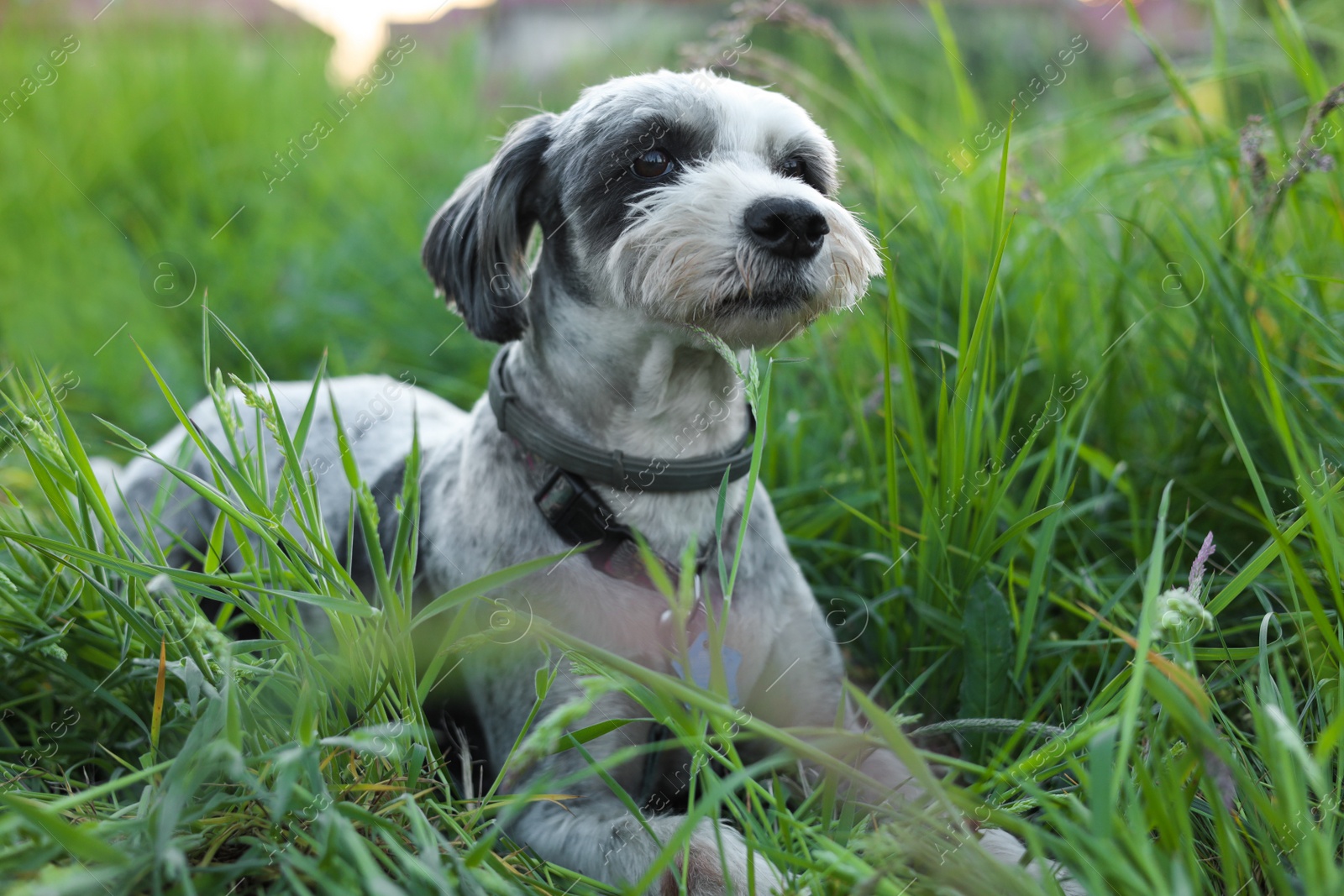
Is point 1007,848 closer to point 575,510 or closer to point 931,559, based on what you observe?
point 931,559

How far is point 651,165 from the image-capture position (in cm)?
241

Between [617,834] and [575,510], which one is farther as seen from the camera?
[575,510]

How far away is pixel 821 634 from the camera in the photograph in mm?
2535

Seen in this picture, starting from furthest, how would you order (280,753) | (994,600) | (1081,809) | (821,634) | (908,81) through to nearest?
1. (908,81)
2. (821,634)
3. (994,600)
4. (280,753)
5. (1081,809)

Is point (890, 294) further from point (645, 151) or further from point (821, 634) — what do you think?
point (821, 634)

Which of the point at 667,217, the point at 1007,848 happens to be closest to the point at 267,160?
the point at 667,217

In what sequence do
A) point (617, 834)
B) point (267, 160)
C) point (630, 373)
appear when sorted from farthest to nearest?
1. point (267, 160)
2. point (630, 373)
3. point (617, 834)

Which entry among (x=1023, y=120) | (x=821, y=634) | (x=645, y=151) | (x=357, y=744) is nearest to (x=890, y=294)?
(x=645, y=151)

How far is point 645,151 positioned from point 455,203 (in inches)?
24.2

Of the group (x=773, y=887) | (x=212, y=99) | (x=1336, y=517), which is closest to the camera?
(x=773, y=887)

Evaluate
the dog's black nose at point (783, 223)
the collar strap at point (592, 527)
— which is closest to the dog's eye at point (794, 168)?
the dog's black nose at point (783, 223)

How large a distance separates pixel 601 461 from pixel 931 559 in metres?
0.91

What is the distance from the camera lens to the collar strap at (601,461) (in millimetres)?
2287

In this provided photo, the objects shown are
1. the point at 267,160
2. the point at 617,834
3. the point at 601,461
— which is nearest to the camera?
the point at 617,834
